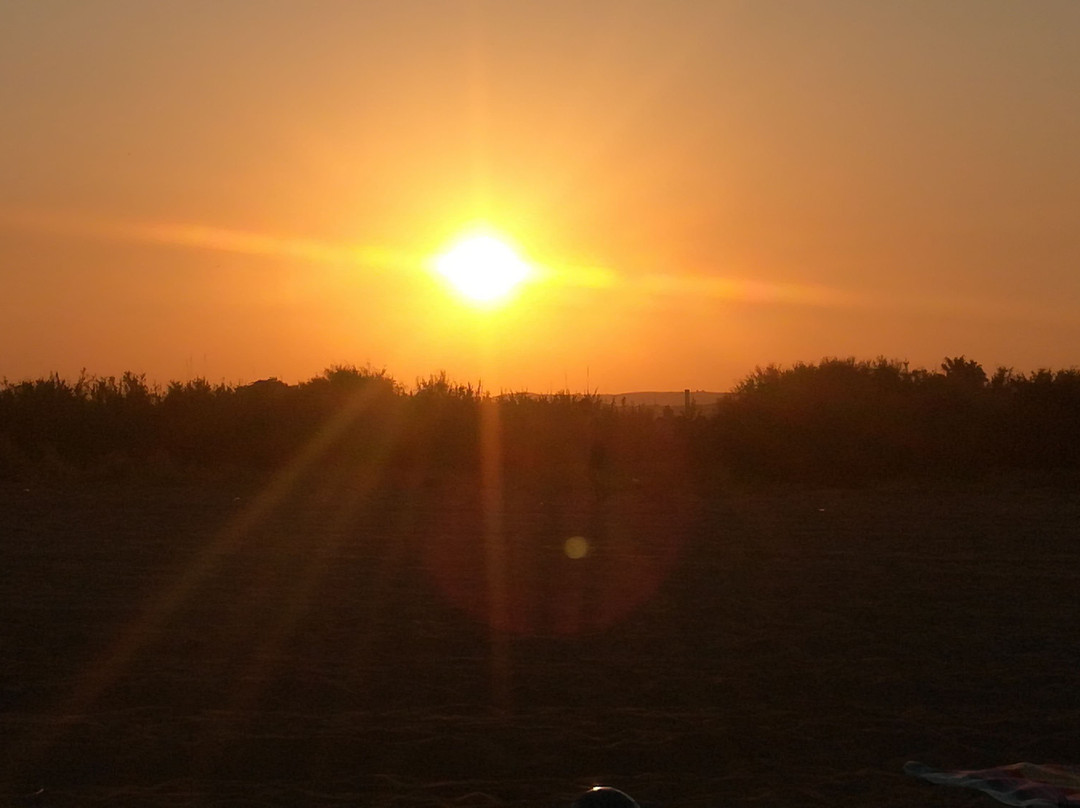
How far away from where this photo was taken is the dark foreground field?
280 inches

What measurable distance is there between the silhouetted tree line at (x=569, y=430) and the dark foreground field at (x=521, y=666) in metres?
17.3

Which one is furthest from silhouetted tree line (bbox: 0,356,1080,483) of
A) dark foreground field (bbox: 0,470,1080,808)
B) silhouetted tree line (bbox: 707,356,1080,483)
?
dark foreground field (bbox: 0,470,1080,808)

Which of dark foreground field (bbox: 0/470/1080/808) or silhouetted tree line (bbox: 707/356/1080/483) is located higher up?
silhouetted tree line (bbox: 707/356/1080/483)

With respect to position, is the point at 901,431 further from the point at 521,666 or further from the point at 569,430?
the point at 521,666

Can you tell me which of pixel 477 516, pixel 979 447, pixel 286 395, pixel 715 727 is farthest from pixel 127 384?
pixel 715 727

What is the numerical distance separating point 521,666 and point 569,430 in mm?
30245

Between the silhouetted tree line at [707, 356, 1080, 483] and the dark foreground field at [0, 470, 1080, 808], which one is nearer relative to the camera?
the dark foreground field at [0, 470, 1080, 808]

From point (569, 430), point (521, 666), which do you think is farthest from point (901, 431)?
point (521, 666)

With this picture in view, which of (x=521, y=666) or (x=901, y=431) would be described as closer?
(x=521, y=666)

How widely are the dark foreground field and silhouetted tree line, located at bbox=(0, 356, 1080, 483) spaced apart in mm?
17310

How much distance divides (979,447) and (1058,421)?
2.69m

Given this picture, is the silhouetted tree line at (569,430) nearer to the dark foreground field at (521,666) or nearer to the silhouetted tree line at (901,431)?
the silhouetted tree line at (901,431)

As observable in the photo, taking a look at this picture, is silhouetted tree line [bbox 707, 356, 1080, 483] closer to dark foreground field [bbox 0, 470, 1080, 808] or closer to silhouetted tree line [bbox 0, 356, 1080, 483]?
silhouetted tree line [bbox 0, 356, 1080, 483]

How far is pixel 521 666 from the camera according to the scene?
10172mm
